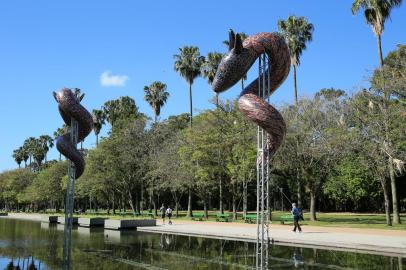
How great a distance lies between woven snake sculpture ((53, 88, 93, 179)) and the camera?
1428 centimetres

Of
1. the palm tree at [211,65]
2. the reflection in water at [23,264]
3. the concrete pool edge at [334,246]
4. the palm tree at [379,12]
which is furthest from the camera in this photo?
the palm tree at [211,65]

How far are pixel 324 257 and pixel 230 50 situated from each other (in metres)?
8.55

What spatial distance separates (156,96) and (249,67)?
5618 centimetres

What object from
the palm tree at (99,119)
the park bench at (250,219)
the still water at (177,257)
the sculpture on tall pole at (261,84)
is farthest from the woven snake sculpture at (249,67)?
the palm tree at (99,119)

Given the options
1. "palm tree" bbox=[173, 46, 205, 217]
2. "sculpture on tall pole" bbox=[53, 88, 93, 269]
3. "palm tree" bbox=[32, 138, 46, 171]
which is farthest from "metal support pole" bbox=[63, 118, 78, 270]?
"palm tree" bbox=[32, 138, 46, 171]

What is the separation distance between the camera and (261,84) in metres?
11.8

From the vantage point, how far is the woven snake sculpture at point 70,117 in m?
14.3

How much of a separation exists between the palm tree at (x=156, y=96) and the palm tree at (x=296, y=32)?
1046 inches

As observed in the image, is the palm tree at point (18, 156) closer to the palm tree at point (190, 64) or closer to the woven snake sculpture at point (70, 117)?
the palm tree at point (190, 64)

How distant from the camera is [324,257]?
15.7m

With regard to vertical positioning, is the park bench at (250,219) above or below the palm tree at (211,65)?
below

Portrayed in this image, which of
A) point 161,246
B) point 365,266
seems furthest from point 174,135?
point 365,266

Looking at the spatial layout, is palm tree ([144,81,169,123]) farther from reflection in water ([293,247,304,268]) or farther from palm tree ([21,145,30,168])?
palm tree ([21,145,30,168])

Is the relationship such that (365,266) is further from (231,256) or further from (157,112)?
(157,112)
